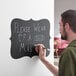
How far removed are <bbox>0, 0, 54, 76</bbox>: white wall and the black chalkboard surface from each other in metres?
0.03

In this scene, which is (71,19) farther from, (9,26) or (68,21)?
(9,26)

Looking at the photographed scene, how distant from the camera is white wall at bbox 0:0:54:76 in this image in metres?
1.69

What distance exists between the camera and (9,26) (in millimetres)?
1719

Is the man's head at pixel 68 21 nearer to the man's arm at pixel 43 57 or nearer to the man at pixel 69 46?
the man at pixel 69 46

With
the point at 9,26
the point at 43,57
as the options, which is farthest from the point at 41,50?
the point at 9,26

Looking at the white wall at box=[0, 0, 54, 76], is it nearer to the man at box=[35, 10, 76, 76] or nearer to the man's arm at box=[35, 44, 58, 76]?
the man's arm at box=[35, 44, 58, 76]

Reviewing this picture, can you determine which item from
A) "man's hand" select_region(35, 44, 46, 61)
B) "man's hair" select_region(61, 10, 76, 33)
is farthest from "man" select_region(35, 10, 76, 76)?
"man's hand" select_region(35, 44, 46, 61)

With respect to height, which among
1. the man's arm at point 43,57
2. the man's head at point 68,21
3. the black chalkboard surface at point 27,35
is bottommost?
the man's arm at point 43,57

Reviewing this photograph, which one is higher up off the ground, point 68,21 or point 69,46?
point 68,21

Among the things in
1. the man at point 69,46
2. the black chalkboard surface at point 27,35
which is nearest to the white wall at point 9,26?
the black chalkboard surface at point 27,35

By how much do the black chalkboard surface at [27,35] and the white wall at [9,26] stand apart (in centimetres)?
3

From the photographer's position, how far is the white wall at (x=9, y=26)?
169 cm

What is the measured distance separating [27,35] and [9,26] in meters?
0.19

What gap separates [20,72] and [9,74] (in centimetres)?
10
